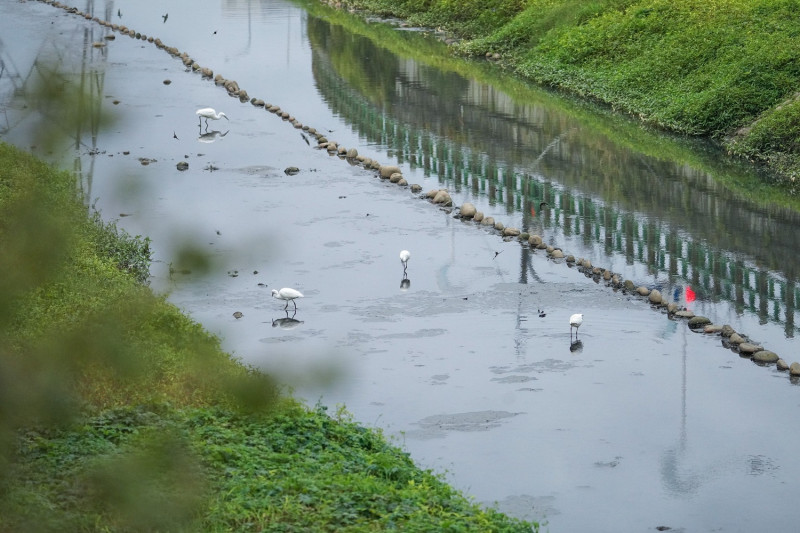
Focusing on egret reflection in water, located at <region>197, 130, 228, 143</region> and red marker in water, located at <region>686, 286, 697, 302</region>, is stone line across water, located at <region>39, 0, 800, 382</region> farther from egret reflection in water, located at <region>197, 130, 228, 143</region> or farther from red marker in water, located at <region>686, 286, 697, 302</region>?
egret reflection in water, located at <region>197, 130, 228, 143</region>

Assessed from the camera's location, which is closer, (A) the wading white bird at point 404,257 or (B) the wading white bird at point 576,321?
(B) the wading white bird at point 576,321

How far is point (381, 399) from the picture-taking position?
13867 mm

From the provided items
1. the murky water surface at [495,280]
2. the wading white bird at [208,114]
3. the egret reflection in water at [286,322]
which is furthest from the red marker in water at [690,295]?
the wading white bird at [208,114]

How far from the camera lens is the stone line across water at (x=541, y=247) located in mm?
15289

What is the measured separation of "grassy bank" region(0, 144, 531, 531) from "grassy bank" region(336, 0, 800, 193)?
1484cm

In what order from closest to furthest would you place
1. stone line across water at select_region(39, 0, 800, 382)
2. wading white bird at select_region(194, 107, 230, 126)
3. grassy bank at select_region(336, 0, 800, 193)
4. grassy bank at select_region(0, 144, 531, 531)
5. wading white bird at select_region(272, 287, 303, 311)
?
grassy bank at select_region(0, 144, 531, 531), stone line across water at select_region(39, 0, 800, 382), wading white bird at select_region(272, 287, 303, 311), grassy bank at select_region(336, 0, 800, 193), wading white bird at select_region(194, 107, 230, 126)

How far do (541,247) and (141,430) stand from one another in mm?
10984

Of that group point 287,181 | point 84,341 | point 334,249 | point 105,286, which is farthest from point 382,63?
point 84,341

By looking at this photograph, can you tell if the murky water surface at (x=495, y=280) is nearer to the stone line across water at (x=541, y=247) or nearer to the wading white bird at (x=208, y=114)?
the stone line across water at (x=541, y=247)

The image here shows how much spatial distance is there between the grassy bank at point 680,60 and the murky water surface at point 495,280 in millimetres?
1095

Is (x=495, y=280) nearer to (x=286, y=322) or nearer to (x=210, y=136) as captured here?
(x=286, y=322)

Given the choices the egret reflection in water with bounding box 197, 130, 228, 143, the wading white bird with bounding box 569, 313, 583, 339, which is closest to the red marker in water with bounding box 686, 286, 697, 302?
the wading white bird with bounding box 569, 313, 583, 339

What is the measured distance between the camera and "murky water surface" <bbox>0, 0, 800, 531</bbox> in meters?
11.3

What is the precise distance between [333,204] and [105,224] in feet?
14.5
